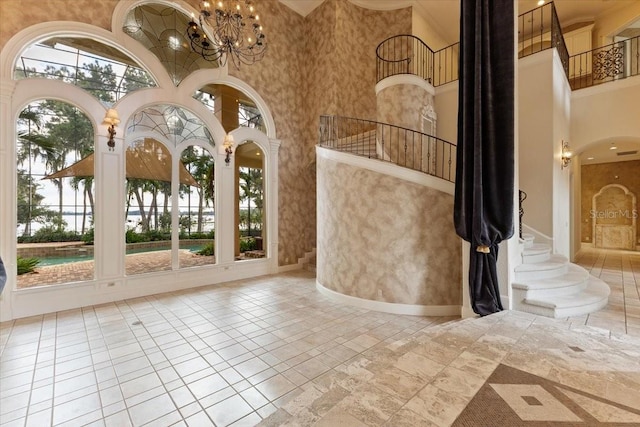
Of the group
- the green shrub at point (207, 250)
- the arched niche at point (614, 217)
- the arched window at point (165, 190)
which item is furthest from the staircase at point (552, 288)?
the arched niche at point (614, 217)

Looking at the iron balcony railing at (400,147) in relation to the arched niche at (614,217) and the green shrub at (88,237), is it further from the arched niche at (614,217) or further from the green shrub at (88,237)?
the arched niche at (614,217)

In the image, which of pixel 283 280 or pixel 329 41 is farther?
pixel 329 41

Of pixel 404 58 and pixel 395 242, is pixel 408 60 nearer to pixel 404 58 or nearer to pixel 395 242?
pixel 404 58

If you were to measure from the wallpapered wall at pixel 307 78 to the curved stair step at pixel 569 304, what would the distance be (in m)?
5.53

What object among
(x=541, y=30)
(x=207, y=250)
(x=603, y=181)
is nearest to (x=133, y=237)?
(x=207, y=250)

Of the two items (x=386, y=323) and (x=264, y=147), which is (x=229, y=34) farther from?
(x=386, y=323)

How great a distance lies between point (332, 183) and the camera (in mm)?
5199

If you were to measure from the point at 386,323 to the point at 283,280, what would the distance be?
3096mm

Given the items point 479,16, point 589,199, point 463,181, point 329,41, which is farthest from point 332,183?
point 589,199

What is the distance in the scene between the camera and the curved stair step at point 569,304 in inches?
127

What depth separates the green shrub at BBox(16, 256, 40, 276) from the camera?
168 inches

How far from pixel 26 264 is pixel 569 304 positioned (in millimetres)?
7918

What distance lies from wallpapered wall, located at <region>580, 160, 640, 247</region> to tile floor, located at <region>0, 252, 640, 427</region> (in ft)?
28.1

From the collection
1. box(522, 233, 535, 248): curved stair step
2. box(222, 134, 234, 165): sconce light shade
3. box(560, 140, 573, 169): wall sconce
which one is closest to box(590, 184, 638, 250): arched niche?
box(560, 140, 573, 169): wall sconce
